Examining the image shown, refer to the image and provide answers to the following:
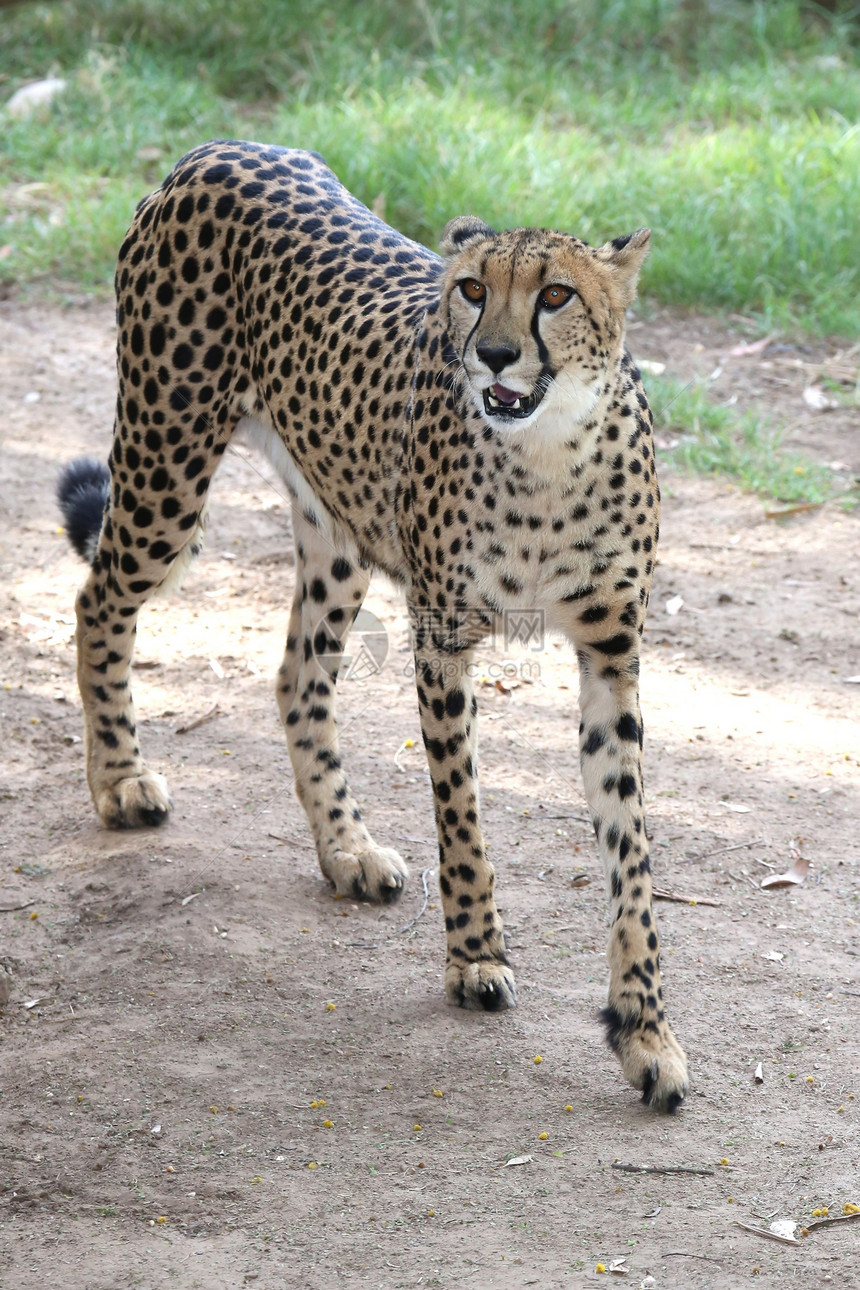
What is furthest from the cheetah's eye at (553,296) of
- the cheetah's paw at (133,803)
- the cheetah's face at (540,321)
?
the cheetah's paw at (133,803)

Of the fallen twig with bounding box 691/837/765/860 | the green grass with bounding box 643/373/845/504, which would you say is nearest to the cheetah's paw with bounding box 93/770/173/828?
the fallen twig with bounding box 691/837/765/860

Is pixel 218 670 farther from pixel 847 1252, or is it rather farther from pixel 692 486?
pixel 847 1252

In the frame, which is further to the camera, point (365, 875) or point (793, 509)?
point (793, 509)

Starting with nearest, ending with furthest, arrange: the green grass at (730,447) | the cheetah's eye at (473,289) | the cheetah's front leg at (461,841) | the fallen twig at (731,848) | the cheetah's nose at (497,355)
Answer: the cheetah's nose at (497,355) → the cheetah's eye at (473,289) → the cheetah's front leg at (461,841) → the fallen twig at (731,848) → the green grass at (730,447)

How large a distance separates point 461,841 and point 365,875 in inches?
24.3

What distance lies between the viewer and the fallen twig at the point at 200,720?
14.9ft

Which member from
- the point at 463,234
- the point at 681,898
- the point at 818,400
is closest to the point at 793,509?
the point at 818,400

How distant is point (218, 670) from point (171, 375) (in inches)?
53.8

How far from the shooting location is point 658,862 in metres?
3.89

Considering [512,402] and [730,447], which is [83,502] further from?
[730,447]

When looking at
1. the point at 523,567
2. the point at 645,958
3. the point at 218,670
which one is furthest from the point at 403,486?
the point at 218,670

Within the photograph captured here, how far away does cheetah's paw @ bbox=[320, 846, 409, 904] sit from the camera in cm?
374

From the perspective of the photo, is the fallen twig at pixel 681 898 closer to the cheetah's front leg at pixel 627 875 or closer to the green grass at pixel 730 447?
the cheetah's front leg at pixel 627 875

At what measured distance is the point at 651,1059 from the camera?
9.59 feet
